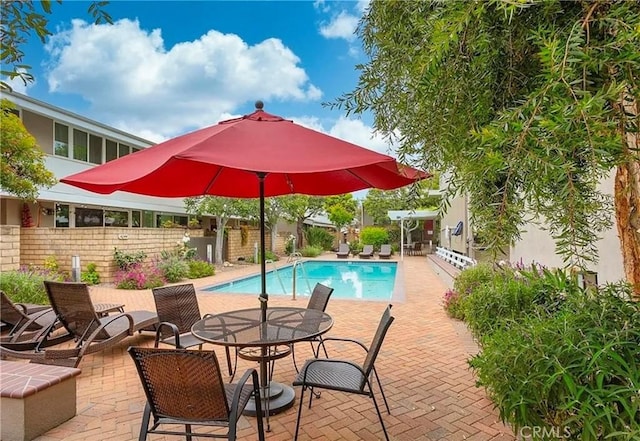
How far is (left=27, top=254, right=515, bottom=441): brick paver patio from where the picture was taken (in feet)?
11.3

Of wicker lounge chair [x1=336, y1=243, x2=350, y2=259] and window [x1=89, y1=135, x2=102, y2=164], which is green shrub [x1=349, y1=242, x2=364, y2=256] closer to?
wicker lounge chair [x1=336, y1=243, x2=350, y2=259]

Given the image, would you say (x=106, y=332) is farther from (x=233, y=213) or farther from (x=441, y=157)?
(x=233, y=213)

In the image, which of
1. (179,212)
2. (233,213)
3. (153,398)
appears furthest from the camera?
(179,212)

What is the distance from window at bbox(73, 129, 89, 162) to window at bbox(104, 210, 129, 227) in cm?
275

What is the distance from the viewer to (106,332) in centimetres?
526

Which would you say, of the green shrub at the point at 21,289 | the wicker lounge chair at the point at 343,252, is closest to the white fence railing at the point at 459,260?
the wicker lounge chair at the point at 343,252

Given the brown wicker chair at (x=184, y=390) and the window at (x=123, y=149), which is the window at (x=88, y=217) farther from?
the brown wicker chair at (x=184, y=390)

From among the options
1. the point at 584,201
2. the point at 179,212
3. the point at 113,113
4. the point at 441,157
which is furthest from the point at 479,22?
the point at 179,212

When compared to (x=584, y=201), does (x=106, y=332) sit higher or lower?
lower

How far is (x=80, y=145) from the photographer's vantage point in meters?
16.1

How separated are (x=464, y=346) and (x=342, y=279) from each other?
11.3m

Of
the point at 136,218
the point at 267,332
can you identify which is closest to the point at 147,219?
the point at 136,218

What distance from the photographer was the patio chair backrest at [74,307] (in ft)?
16.1

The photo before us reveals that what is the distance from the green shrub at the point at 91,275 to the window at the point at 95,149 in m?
6.32
